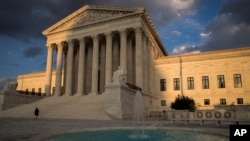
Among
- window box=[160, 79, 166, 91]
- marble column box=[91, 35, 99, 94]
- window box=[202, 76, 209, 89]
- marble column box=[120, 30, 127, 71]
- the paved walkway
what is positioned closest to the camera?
the paved walkway

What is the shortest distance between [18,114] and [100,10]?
75.8 feet

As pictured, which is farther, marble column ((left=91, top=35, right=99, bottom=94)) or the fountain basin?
marble column ((left=91, top=35, right=99, bottom=94))

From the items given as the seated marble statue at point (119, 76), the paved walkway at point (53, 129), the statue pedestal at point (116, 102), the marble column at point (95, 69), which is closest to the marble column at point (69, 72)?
the marble column at point (95, 69)

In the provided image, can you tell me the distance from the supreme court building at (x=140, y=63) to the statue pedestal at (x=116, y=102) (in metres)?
9.83

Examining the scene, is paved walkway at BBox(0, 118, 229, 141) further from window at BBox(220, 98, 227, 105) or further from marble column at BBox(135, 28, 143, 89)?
window at BBox(220, 98, 227, 105)

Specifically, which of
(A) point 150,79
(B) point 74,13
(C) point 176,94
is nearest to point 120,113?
(A) point 150,79

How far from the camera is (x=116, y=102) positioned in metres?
24.2

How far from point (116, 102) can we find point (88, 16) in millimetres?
23708

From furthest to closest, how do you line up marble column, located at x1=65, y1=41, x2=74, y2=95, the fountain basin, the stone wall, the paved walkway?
marble column, located at x1=65, y1=41, x2=74, y2=95, the stone wall, the paved walkway, the fountain basin

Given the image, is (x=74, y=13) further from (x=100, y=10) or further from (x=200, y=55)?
(x=200, y=55)

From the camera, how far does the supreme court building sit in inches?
1460

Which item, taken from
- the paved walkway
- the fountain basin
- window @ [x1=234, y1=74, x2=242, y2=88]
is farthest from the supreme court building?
the fountain basin

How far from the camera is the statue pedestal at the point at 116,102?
23781mm

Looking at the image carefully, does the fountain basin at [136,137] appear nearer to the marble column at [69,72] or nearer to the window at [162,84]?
the marble column at [69,72]
